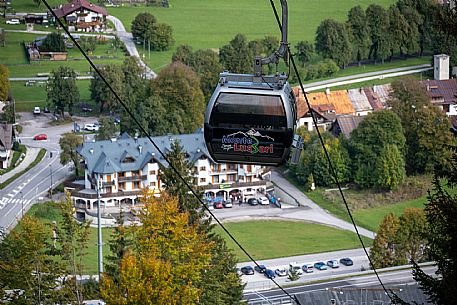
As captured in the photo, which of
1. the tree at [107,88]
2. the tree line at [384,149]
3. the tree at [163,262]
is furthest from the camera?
the tree at [107,88]

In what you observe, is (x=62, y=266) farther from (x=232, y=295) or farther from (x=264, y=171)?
(x=264, y=171)

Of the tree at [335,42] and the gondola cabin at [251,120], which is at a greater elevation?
the gondola cabin at [251,120]

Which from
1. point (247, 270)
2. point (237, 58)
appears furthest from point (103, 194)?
point (237, 58)

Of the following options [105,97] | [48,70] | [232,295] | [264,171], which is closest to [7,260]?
[232,295]

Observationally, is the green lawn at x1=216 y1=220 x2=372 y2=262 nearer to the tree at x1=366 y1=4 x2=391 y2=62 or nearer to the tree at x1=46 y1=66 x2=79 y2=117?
the tree at x1=46 y1=66 x2=79 y2=117

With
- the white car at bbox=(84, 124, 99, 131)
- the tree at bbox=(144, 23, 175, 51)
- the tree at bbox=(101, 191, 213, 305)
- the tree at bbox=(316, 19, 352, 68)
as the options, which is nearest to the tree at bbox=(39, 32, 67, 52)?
the tree at bbox=(144, 23, 175, 51)

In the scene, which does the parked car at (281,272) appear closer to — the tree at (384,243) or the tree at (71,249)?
the tree at (384,243)

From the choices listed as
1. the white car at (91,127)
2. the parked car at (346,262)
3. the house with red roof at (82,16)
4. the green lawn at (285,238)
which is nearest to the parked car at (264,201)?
the green lawn at (285,238)
